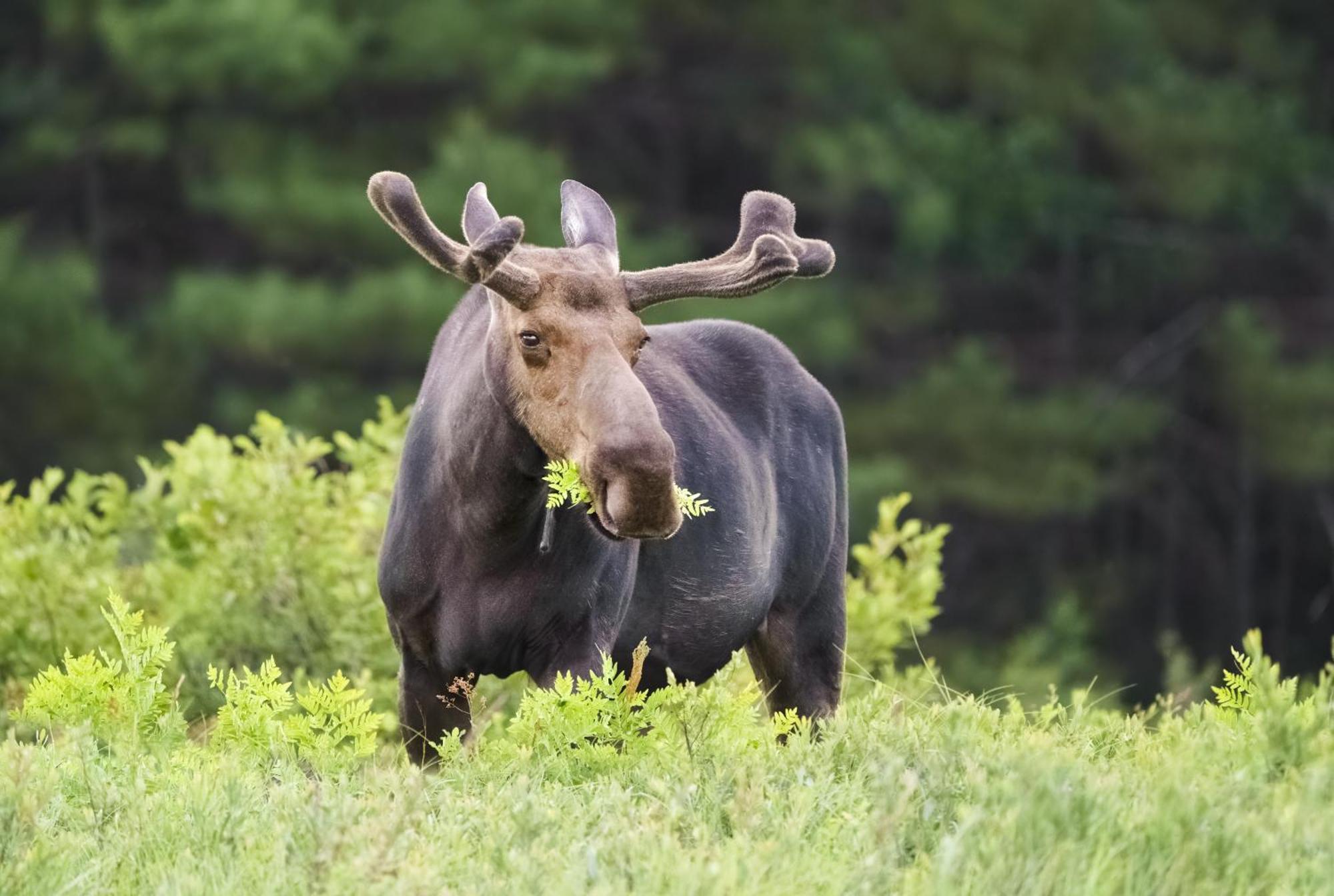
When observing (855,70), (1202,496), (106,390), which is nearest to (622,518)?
(106,390)

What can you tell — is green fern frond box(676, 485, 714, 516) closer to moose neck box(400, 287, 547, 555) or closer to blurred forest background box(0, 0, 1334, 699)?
moose neck box(400, 287, 547, 555)

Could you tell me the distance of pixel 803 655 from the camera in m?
7.68

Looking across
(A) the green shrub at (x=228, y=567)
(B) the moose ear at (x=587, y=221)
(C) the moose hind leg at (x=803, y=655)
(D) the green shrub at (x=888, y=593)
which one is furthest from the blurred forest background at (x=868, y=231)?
(B) the moose ear at (x=587, y=221)

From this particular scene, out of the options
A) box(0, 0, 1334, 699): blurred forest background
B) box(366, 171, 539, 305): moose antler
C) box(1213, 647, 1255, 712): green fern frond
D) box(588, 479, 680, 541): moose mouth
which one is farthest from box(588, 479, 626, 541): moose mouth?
box(0, 0, 1334, 699): blurred forest background

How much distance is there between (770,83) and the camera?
77.3 ft

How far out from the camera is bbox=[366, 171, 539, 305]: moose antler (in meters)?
5.46

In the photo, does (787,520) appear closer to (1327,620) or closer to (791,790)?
(791,790)

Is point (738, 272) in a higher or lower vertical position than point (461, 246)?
lower

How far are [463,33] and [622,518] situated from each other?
652 inches

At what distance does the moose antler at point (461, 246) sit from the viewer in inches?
215

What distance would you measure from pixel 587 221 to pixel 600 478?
4.40 ft

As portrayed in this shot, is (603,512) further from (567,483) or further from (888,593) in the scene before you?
(888,593)

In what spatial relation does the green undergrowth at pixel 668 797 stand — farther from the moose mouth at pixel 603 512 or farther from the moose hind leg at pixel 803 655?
the moose hind leg at pixel 803 655

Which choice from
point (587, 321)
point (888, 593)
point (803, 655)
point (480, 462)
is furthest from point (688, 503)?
point (888, 593)
